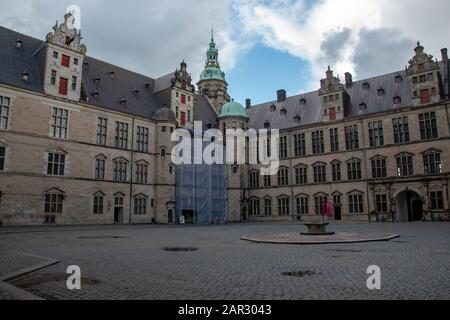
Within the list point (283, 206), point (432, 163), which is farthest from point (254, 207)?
point (432, 163)

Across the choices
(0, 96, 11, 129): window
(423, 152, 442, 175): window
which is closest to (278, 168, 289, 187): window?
(423, 152, 442, 175): window

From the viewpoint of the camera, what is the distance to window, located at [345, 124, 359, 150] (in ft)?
158

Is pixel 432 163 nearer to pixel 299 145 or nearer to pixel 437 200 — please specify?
pixel 437 200

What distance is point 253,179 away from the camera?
58.1 m

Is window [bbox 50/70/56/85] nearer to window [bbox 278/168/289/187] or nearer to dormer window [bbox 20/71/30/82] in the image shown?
dormer window [bbox 20/71/30/82]

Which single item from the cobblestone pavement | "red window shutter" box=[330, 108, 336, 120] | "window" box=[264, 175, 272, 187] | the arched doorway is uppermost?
"red window shutter" box=[330, 108, 336, 120]

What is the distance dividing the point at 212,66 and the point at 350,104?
35337 mm

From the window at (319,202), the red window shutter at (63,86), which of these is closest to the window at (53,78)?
the red window shutter at (63,86)

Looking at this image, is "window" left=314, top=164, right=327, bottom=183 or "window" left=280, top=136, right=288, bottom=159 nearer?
"window" left=314, top=164, right=327, bottom=183

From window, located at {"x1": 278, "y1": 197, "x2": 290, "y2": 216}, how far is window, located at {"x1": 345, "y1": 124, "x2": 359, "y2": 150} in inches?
466

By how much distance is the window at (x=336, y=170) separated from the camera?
161 feet
